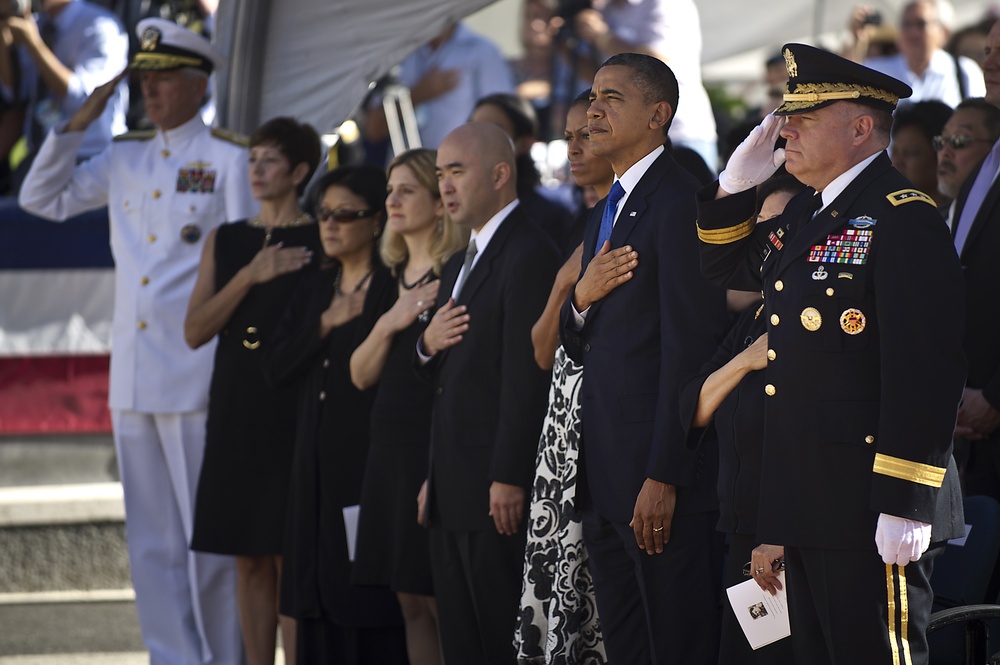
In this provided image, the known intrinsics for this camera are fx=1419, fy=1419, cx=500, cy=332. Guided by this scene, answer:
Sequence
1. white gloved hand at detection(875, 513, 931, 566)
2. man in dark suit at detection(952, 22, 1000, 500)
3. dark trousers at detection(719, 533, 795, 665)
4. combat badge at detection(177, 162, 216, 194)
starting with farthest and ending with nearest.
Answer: combat badge at detection(177, 162, 216, 194) → man in dark suit at detection(952, 22, 1000, 500) → dark trousers at detection(719, 533, 795, 665) → white gloved hand at detection(875, 513, 931, 566)

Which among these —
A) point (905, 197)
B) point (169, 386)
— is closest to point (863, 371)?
point (905, 197)

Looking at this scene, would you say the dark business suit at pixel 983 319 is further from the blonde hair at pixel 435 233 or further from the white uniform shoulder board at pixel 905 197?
the blonde hair at pixel 435 233

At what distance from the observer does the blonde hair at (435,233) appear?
186 inches

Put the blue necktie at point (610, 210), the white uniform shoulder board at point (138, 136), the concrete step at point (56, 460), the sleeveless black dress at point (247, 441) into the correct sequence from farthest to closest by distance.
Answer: the concrete step at point (56, 460), the white uniform shoulder board at point (138, 136), the sleeveless black dress at point (247, 441), the blue necktie at point (610, 210)

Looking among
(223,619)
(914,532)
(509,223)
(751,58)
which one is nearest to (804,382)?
(914,532)

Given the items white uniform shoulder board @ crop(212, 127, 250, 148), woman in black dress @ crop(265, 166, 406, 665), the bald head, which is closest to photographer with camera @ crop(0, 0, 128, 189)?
white uniform shoulder board @ crop(212, 127, 250, 148)

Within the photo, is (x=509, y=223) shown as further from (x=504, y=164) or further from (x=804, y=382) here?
(x=804, y=382)

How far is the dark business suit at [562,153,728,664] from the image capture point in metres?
3.59

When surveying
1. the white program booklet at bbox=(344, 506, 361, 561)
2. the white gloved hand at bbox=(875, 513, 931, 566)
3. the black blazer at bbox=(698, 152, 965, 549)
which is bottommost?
the white program booklet at bbox=(344, 506, 361, 561)

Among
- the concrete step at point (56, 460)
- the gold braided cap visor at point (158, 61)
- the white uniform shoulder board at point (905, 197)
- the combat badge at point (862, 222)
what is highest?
the gold braided cap visor at point (158, 61)

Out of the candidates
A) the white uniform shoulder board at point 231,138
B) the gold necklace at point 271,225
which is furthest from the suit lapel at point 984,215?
the white uniform shoulder board at point 231,138

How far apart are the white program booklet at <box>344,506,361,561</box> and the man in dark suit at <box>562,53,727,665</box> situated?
1152 mm

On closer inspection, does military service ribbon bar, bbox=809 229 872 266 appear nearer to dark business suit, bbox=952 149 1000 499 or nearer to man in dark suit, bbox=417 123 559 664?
dark business suit, bbox=952 149 1000 499

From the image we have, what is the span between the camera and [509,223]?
4.44 m
